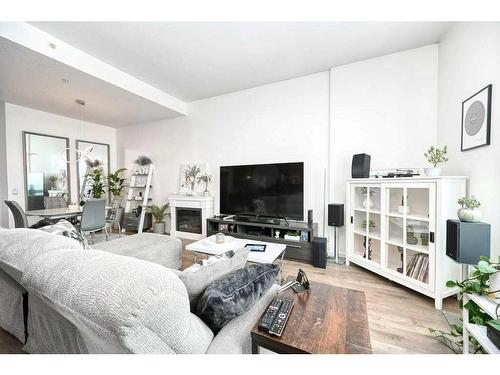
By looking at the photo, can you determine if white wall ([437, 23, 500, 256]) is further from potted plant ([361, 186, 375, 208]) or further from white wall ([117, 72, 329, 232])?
white wall ([117, 72, 329, 232])

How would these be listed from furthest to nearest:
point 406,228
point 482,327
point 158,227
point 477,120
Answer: point 158,227, point 406,228, point 477,120, point 482,327

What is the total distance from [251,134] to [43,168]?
13.6 ft

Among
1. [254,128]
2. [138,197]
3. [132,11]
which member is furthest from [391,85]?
[138,197]

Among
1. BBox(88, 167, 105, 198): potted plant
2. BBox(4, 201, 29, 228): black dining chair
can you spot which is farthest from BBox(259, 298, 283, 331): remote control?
BBox(88, 167, 105, 198): potted plant

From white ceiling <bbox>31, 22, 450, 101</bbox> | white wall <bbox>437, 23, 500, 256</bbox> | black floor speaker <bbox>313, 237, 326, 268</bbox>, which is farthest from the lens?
black floor speaker <bbox>313, 237, 326, 268</bbox>

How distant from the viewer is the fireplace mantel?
157 inches

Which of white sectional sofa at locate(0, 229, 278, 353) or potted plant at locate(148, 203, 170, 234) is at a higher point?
white sectional sofa at locate(0, 229, 278, 353)

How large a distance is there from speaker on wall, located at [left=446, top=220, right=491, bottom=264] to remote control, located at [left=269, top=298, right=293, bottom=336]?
1.32m

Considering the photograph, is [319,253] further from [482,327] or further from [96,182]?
[96,182]

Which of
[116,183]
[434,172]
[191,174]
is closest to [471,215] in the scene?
[434,172]

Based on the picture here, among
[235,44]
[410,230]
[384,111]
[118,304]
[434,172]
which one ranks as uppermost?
[235,44]

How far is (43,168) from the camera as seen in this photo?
407 cm

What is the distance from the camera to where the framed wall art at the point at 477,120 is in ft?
5.33

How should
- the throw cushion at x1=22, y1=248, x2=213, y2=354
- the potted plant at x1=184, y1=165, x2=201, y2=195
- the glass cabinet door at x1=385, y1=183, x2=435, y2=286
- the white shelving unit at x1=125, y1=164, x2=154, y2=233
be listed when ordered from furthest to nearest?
the white shelving unit at x1=125, y1=164, x2=154, y2=233 < the potted plant at x1=184, y1=165, x2=201, y2=195 < the glass cabinet door at x1=385, y1=183, x2=435, y2=286 < the throw cushion at x1=22, y1=248, x2=213, y2=354
